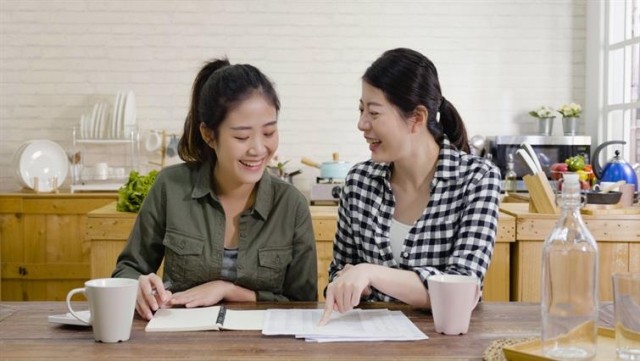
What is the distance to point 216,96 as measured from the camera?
2.18 meters

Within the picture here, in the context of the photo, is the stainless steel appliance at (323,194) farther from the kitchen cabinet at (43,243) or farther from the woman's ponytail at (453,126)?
the woman's ponytail at (453,126)

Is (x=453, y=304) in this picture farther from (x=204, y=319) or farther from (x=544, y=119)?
(x=544, y=119)

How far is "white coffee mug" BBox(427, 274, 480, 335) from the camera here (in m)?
1.63

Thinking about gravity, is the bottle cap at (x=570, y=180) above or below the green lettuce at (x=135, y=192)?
above

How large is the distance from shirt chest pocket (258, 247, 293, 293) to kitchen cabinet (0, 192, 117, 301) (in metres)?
3.19

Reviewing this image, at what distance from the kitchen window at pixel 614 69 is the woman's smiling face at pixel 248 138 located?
12.8 ft

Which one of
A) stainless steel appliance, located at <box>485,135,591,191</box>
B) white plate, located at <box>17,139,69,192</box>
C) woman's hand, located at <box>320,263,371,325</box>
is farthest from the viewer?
stainless steel appliance, located at <box>485,135,591,191</box>

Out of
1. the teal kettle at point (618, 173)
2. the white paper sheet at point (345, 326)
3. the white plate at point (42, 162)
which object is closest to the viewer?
the white paper sheet at point (345, 326)

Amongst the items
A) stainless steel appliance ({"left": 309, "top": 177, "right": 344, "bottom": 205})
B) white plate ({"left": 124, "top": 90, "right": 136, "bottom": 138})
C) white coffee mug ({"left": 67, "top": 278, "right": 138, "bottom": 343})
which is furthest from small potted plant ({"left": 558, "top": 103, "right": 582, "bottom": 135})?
white coffee mug ({"left": 67, "top": 278, "right": 138, "bottom": 343})

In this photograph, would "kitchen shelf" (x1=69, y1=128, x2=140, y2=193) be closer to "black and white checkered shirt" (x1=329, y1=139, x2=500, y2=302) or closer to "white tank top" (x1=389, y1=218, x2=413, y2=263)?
"black and white checkered shirt" (x1=329, y1=139, x2=500, y2=302)

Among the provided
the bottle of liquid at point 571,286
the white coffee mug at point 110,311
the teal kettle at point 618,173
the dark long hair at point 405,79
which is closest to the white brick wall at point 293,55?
the teal kettle at point 618,173

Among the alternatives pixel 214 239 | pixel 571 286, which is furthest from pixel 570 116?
pixel 571 286

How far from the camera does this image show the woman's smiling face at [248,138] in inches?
84.0

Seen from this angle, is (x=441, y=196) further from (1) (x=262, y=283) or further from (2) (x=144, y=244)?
(2) (x=144, y=244)
